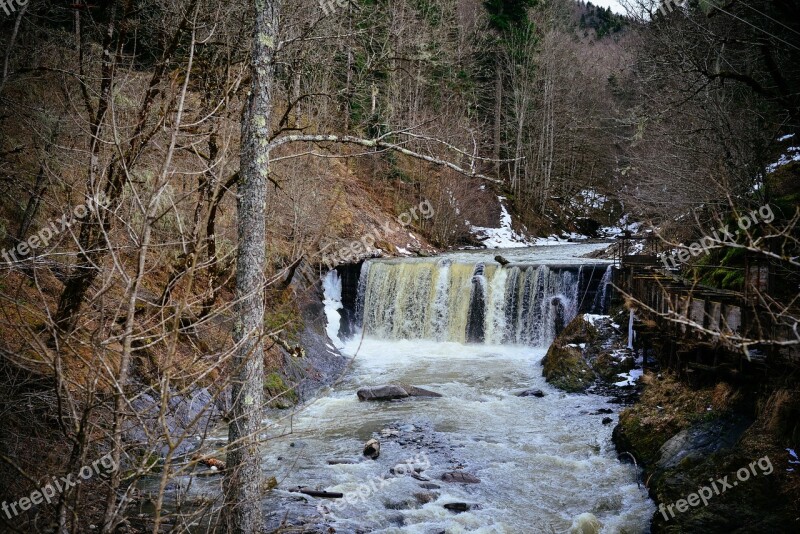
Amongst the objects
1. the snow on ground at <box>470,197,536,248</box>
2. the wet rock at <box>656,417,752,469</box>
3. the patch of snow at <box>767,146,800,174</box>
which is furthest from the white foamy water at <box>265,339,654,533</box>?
the snow on ground at <box>470,197,536,248</box>

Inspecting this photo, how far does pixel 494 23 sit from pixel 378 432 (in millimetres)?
33380

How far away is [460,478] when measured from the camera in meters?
8.13

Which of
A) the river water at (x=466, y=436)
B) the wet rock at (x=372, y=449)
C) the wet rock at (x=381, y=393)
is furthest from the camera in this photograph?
the wet rock at (x=381, y=393)

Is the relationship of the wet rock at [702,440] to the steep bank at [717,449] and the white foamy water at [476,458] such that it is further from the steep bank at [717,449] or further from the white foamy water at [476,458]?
the white foamy water at [476,458]

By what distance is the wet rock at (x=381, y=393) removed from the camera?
12125 millimetres

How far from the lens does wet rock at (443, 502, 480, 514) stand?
23.6 feet

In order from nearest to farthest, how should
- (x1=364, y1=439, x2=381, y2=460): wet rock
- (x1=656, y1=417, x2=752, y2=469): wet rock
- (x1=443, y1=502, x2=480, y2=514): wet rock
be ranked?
(x1=656, y1=417, x2=752, y2=469): wet rock → (x1=443, y1=502, x2=480, y2=514): wet rock → (x1=364, y1=439, x2=381, y2=460): wet rock

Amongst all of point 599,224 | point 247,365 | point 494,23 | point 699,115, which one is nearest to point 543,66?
point 494,23
